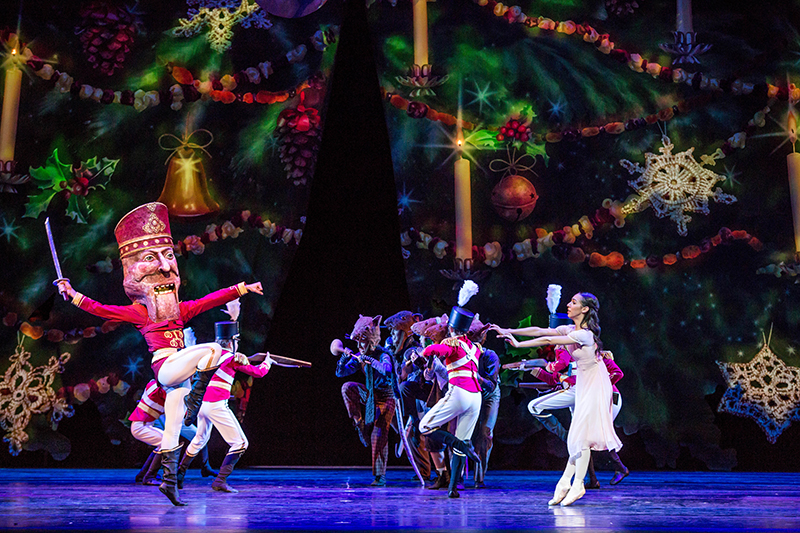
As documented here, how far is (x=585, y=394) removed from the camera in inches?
179

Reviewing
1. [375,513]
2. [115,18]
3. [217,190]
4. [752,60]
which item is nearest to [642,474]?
[375,513]

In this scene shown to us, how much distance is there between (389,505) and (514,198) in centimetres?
413

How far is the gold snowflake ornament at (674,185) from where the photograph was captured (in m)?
7.56

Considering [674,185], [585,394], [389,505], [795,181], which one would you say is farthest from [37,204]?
[795,181]

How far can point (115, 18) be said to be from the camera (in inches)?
309

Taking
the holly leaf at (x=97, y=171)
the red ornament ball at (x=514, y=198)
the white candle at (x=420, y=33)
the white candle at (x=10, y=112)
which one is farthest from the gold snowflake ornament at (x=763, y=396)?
the white candle at (x=10, y=112)

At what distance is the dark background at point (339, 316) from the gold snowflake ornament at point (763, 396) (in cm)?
9

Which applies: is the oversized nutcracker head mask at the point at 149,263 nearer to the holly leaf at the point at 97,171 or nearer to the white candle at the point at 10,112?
the holly leaf at the point at 97,171

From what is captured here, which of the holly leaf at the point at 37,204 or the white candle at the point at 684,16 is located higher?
the white candle at the point at 684,16

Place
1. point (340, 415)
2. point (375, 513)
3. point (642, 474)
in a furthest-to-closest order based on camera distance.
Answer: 1. point (340, 415)
2. point (642, 474)
3. point (375, 513)

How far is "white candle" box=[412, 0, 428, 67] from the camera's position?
7742 mm

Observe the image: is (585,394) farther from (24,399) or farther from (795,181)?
(24,399)

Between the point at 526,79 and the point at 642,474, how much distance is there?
408cm

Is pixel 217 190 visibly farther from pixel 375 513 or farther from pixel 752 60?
pixel 752 60
